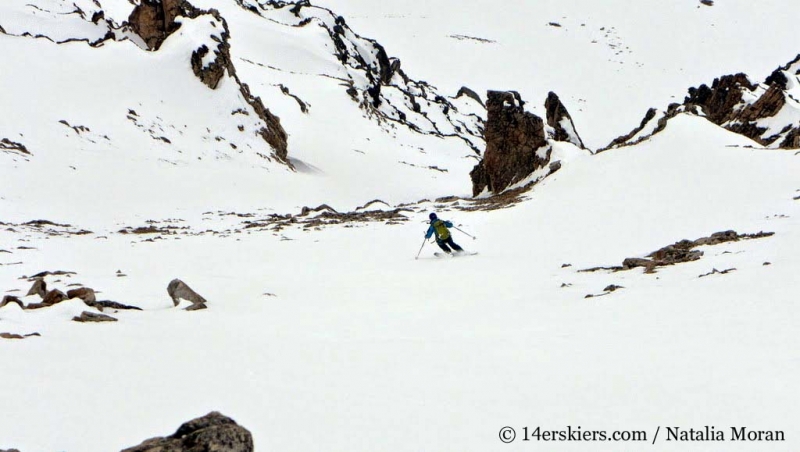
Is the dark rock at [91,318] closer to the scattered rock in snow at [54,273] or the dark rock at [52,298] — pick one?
the dark rock at [52,298]

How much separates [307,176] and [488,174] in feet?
36.0

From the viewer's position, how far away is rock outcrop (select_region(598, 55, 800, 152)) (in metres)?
29.3

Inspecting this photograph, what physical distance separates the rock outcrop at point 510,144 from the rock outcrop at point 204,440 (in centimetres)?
2901

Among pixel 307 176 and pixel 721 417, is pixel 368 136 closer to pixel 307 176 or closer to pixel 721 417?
pixel 307 176

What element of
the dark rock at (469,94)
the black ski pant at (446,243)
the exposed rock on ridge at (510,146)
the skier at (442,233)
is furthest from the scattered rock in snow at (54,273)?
the dark rock at (469,94)

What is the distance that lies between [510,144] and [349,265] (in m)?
21.9

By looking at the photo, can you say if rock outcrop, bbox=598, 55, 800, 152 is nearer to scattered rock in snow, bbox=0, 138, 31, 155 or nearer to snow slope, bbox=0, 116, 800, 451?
snow slope, bbox=0, 116, 800, 451

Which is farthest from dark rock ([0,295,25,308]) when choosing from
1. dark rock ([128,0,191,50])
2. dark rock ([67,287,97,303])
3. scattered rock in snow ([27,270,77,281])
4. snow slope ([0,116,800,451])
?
dark rock ([128,0,191,50])

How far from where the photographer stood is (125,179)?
77.7 feet

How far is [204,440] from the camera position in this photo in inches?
109

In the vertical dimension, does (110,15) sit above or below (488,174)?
above

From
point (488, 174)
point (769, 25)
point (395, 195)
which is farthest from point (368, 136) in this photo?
point (769, 25)

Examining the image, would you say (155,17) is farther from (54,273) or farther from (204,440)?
(204,440)

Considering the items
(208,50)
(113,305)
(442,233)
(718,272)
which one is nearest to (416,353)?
(113,305)
